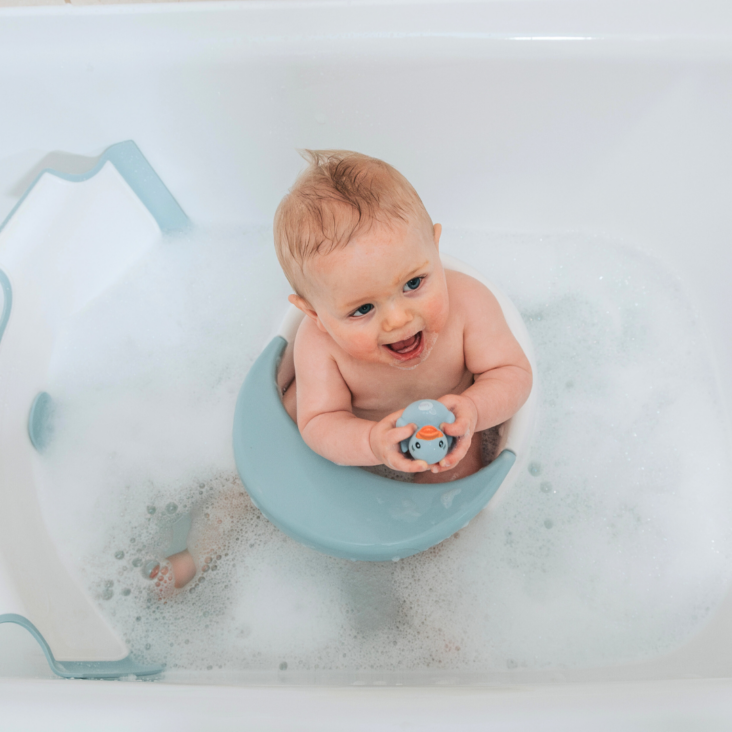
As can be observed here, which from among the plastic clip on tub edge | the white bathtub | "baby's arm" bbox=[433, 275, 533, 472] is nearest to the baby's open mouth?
"baby's arm" bbox=[433, 275, 533, 472]

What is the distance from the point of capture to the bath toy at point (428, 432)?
0.60 m

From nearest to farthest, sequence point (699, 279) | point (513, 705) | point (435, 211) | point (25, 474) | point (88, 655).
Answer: point (513, 705)
point (88, 655)
point (25, 474)
point (699, 279)
point (435, 211)

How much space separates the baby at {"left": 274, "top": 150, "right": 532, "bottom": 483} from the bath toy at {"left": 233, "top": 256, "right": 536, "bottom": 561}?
0.15 feet

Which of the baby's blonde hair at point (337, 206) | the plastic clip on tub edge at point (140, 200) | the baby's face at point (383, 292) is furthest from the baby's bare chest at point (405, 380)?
the plastic clip on tub edge at point (140, 200)

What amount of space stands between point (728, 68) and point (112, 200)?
3.48 ft

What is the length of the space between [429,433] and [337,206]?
0.84 ft

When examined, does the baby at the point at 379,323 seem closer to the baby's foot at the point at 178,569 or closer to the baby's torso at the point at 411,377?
the baby's torso at the point at 411,377

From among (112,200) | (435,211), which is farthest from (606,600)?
(112,200)

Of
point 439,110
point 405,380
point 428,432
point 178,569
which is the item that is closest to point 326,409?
point 405,380

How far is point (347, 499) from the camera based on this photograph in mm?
773

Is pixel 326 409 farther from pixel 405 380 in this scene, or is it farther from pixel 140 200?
pixel 140 200

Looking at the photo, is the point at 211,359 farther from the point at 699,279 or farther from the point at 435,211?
the point at 699,279

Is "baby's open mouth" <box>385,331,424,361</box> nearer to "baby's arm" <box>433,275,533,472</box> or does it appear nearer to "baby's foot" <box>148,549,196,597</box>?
"baby's arm" <box>433,275,533,472</box>

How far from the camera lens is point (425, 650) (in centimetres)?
85
